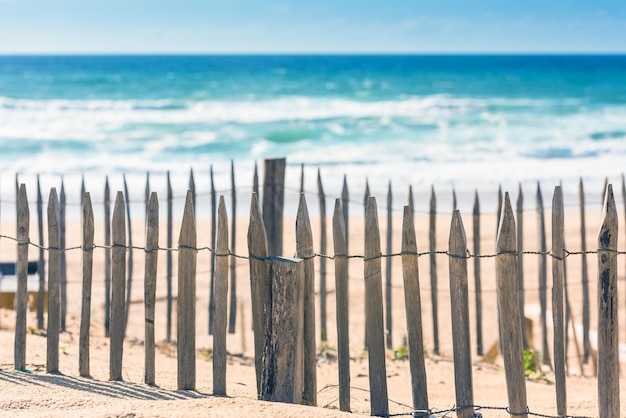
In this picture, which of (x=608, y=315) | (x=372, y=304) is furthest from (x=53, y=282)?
(x=608, y=315)

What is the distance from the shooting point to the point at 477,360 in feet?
20.9

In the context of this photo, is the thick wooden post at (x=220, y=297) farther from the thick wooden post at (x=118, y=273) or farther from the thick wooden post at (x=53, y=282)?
the thick wooden post at (x=53, y=282)

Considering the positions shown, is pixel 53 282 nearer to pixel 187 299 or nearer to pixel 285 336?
pixel 187 299

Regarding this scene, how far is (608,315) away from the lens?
3.57 m

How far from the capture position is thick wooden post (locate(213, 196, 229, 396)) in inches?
152

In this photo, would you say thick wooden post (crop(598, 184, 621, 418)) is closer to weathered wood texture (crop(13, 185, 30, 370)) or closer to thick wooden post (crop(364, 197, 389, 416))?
thick wooden post (crop(364, 197, 389, 416))

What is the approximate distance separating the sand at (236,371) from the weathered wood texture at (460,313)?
0.14 m

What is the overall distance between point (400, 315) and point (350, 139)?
1492 centimetres

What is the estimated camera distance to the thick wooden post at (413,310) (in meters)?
3.66

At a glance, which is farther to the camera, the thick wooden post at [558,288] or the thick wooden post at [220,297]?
the thick wooden post at [220,297]

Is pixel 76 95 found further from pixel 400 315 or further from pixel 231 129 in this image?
pixel 400 315

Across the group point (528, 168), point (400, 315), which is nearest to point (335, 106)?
point (528, 168)

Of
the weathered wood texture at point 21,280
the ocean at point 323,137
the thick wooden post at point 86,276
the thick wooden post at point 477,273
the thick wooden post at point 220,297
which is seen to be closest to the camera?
the thick wooden post at point 220,297

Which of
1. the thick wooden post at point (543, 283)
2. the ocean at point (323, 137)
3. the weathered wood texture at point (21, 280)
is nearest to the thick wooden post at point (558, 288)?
the thick wooden post at point (543, 283)
